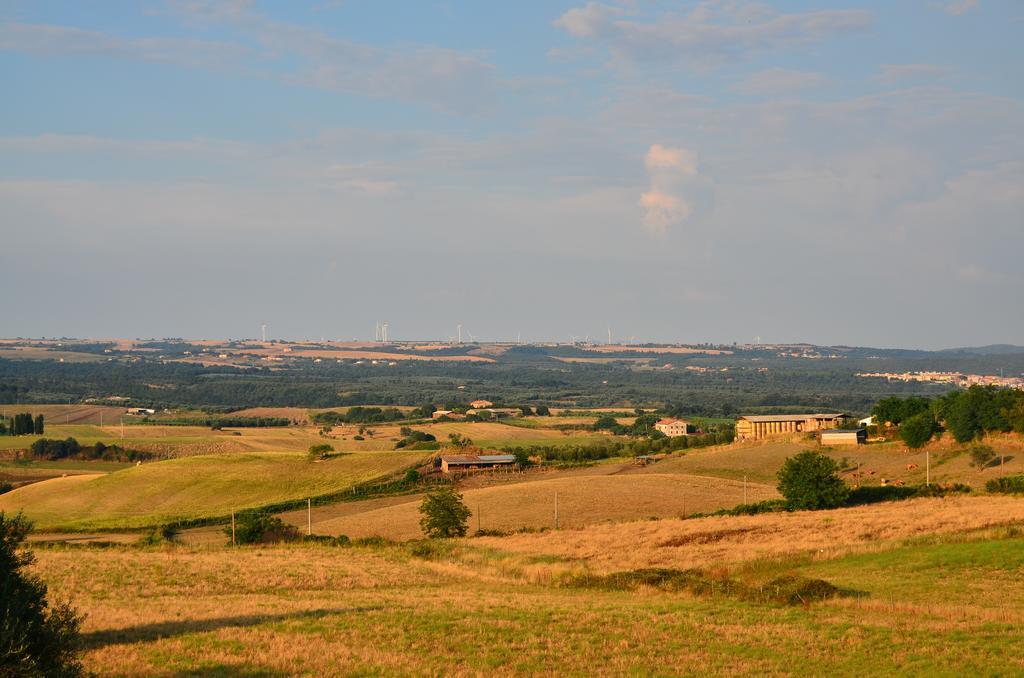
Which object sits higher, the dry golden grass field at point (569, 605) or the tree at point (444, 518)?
the dry golden grass field at point (569, 605)

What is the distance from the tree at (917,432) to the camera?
8700cm

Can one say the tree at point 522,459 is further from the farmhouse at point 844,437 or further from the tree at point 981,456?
the tree at point 981,456

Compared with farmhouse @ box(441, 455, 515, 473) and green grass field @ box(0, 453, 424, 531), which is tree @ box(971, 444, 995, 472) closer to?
farmhouse @ box(441, 455, 515, 473)

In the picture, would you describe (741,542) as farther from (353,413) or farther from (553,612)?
(353,413)

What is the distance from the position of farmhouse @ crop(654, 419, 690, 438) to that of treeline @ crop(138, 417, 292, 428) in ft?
212

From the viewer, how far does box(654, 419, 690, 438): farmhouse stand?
152m

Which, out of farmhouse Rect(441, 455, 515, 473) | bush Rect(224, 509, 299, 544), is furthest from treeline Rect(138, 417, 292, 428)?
bush Rect(224, 509, 299, 544)

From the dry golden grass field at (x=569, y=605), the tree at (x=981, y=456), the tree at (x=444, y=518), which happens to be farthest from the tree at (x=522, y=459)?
the dry golden grass field at (x=569, y=605)

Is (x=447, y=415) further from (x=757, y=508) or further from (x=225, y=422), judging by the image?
(x=757, y=508)

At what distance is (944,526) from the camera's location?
46.9 metres

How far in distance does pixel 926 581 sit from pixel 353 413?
165312 mm

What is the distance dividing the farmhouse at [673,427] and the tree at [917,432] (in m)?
62.8

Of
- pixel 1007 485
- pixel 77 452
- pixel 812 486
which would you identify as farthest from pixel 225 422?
pixel 1007 485

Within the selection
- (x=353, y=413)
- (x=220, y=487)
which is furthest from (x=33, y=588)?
(x=353, y=413)
